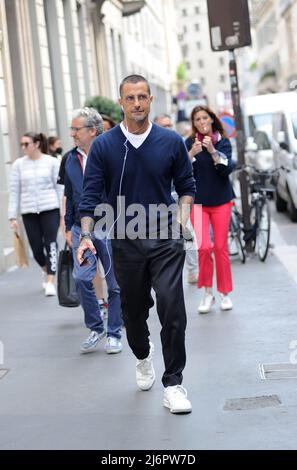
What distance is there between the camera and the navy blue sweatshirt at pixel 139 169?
21.4ft

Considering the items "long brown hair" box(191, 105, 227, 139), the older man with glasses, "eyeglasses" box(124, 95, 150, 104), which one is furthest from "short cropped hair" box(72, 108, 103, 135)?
"eyeglasses" box(124, 95, 150, 104)

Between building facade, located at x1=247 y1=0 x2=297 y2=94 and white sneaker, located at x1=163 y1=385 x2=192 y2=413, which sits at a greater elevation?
building facade, located at x1=247 y1=0 x2=297 y2=94

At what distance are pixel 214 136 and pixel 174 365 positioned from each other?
408 cm

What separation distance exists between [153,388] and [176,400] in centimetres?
77

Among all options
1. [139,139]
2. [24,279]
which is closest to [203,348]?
[139,139]

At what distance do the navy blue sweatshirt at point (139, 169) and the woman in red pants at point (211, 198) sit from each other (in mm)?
3385

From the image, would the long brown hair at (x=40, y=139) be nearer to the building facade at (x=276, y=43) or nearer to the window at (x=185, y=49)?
the building facade at (x=276, y=43)

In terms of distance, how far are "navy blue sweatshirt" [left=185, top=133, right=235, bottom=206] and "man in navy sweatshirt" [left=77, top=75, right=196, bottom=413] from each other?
11.2 feet

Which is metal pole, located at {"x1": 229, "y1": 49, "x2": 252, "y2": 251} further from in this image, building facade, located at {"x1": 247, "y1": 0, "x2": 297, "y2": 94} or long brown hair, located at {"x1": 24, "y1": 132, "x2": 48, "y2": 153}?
building facade, located at {"x1": 247, "y1": 0, "x2": 297, "y2": 94}

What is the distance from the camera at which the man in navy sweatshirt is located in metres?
6.53

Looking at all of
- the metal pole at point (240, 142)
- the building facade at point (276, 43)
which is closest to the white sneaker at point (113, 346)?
the metal pole at point (240, 142)

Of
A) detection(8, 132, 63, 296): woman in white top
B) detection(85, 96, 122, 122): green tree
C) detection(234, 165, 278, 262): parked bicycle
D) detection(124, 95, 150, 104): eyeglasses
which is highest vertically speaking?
detection(85, 96, 122, 122): green tree

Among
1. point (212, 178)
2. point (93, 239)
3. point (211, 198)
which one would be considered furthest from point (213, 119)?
point (93, 239)
